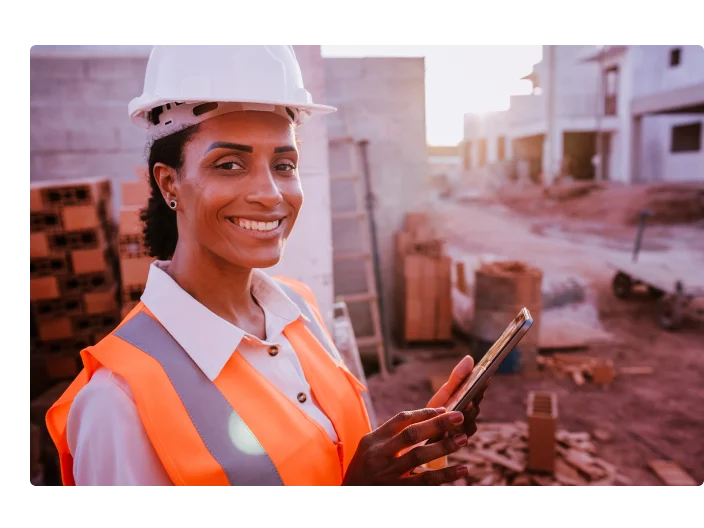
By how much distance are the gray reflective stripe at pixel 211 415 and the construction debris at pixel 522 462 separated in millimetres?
3050

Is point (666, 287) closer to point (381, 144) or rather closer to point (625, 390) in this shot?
point (625, 390)

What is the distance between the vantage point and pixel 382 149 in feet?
21.3

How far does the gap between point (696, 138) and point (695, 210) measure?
157 inches

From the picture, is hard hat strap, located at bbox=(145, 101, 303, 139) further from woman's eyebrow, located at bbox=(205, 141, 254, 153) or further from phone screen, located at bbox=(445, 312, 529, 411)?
phone screen, located at bbox=(445, 312, 529, 411)

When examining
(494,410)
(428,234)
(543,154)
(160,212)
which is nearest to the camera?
(160,212)

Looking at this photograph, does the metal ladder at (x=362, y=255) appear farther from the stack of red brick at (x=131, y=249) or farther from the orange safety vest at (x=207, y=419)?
the orange safety vest at (x=207, y=419)

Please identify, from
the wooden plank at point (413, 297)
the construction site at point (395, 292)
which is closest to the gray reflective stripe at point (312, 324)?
the construction site at point (395, 292)

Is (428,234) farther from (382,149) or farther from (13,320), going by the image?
(13,320)

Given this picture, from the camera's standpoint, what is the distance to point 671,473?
3.94m

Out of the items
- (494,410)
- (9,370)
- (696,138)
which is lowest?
(494,410)

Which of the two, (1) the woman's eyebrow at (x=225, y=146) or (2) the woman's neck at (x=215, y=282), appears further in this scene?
(2) the woman's neck at (x=215, y=282)

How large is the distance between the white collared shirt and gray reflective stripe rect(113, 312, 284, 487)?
33 mm

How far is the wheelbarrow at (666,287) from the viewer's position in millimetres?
7086
